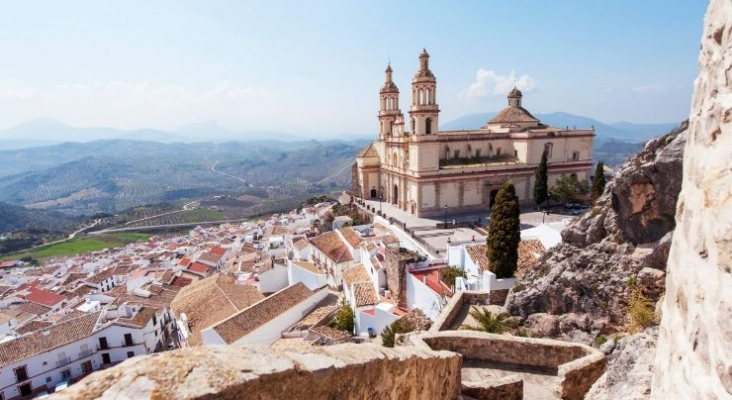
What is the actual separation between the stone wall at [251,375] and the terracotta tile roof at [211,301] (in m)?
18.3

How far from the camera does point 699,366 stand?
2.20 meters

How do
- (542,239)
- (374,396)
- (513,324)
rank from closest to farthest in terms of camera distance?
(374,396) → (513,324) → (542,239)

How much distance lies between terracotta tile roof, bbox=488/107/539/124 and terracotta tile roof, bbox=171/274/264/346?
2337 cm

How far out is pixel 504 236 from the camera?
14.1m

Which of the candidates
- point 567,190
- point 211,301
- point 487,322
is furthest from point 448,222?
point 487,322

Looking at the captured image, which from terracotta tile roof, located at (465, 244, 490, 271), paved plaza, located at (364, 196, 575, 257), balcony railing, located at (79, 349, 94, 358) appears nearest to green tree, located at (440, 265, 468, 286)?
terracotta tile roof, located at (465, 244, 490, 271)

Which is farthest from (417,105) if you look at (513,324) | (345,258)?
(513,324)

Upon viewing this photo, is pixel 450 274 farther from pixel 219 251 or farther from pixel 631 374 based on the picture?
pixel 219 251

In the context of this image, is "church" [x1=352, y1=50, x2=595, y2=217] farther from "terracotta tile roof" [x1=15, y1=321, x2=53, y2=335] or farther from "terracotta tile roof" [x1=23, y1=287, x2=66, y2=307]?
"terracotta tile roof" [x1=23, y1=287, x2=66, y2=307]

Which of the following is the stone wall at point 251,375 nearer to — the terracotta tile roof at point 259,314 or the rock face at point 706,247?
the rock face at point 706,247

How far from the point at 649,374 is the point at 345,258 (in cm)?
1970

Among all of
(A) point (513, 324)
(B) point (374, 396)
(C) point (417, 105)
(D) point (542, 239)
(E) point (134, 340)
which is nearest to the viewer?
(B) point (374, 396)

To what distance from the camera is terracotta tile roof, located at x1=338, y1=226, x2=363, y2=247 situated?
80.0ft

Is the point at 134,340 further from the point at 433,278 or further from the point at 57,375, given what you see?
the point at 433,278
